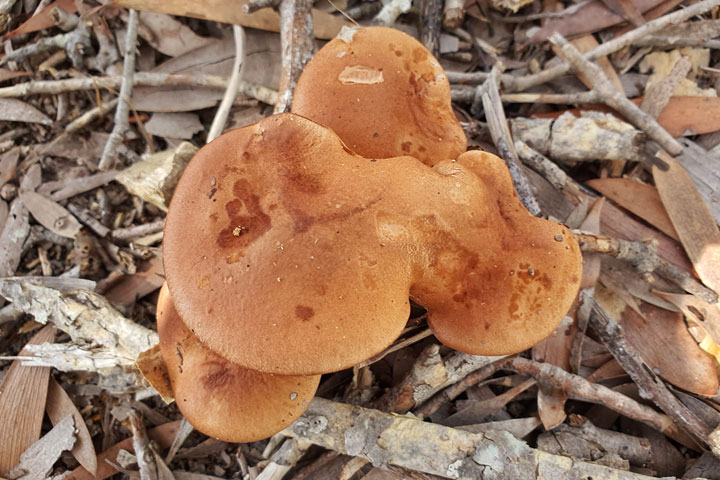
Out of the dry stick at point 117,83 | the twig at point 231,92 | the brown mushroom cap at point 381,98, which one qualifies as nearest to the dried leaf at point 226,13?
the twig at point 231,92

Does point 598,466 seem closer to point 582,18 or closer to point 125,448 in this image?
point 125,448

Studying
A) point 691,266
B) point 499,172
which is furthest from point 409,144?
point 691,266

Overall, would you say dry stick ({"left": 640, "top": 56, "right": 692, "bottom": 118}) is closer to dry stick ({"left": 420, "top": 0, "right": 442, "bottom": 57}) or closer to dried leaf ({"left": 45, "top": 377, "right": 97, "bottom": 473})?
dry stick ({"left": 420, "top": 0, "right": 442, "bottom": 57})

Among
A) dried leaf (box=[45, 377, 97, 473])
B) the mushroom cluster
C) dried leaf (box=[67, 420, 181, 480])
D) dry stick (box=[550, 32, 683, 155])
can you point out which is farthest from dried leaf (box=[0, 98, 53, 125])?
dry stick (box=[550, 32, 683, 155])

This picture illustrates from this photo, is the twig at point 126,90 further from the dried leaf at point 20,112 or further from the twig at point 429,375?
the twig at point 429,375

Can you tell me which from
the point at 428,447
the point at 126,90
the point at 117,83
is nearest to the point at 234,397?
the point at 428,447

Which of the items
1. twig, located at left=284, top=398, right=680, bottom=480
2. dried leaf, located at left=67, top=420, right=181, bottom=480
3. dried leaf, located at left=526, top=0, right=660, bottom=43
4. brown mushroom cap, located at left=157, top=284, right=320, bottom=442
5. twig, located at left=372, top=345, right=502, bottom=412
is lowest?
dried leaf, located at left=67, top=420, right=181, bottom=480

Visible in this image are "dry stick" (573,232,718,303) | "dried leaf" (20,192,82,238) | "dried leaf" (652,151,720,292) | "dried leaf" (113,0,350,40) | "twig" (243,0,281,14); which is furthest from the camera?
"dried leaf" (113,0,350,40)
